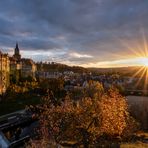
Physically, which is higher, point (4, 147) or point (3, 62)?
point (3, 62)

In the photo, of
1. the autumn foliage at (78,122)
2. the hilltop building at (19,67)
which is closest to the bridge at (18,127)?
the autumn foliage at (78,122)

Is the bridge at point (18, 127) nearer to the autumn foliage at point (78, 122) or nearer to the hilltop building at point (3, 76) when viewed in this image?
the autumn foliage at point (78, 122)

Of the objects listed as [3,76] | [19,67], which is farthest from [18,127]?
[19,67]

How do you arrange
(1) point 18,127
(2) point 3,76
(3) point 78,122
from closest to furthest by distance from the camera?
(3) point 78,122, (1) point 18,127, (2) point 3,76

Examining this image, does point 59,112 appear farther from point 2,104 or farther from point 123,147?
point 2,104

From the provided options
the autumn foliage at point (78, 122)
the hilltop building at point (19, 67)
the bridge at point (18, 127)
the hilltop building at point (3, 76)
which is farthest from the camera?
the hilltop building at point (19, 67)

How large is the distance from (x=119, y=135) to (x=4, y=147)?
15.7 m

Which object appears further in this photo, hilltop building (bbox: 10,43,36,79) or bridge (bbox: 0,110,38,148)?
hilltop building (bbox: 10,43,36,79)

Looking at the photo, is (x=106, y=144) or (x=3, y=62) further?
(x=3, y=62)

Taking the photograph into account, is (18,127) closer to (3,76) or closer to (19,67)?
(3,76)

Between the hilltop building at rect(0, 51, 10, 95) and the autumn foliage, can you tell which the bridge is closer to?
the autumn foliage

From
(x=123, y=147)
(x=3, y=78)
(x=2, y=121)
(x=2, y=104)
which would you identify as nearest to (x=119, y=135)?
(x=123, y=147)

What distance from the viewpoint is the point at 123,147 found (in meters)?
38.9

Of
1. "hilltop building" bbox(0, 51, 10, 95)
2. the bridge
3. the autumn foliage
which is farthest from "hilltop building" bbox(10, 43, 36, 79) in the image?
Result: the autumn foliage
